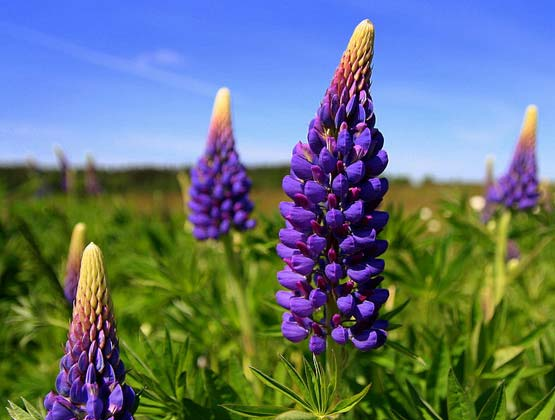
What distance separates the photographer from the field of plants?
1316 millimetres

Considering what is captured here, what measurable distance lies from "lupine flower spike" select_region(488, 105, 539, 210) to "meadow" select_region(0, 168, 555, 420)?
11cm

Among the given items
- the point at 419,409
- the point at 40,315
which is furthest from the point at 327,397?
the point at 40,315

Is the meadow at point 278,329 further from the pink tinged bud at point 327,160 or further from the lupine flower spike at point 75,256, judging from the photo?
the pink tinged bud at point 327,160

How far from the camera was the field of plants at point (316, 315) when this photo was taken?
51.8 inches

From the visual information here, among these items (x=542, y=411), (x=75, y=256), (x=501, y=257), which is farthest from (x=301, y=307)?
(x=501, y=257)

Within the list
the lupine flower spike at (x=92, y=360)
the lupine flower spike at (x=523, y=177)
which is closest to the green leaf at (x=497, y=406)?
the lupine flower spike at (x=92, y=360)

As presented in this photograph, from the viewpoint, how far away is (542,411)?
4.37ft

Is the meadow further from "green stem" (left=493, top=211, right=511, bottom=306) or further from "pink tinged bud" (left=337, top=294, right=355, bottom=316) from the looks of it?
"pink tinged bud" (left=337, top=294, right=355, bottom=316)

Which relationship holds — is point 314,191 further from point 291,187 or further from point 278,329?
point 278,329

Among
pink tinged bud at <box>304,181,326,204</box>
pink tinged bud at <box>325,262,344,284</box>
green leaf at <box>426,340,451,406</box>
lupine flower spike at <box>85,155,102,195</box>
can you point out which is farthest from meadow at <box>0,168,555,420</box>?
lupine flower spike at <box>85,155,102,195</box>

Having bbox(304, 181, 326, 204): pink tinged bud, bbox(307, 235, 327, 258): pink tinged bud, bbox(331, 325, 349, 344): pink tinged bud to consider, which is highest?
bbox(304, 181, 326, 204): pink tinged bud

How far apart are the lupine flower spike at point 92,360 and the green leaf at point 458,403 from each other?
0.79 metres

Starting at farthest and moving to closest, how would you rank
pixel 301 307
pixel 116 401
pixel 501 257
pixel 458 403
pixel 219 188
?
1. pixel 501 257
2. pixel 219 188
3. pixel 301 307
4. pixel 458 403
5. pixel 116 401

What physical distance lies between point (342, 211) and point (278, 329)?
2.09 feet
